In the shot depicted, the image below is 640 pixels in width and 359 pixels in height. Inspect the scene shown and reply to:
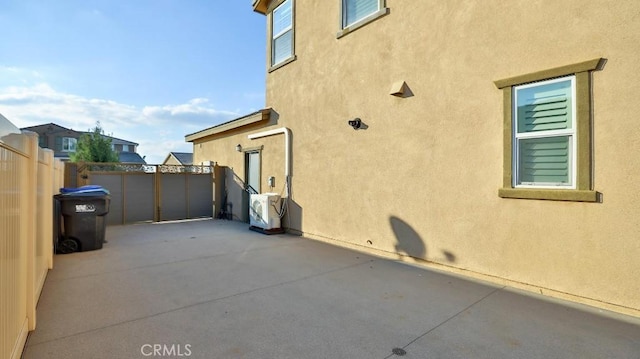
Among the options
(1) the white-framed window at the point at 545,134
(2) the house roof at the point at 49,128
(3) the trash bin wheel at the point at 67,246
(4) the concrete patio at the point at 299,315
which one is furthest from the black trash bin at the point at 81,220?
(2) the house roof at the point at 49,128

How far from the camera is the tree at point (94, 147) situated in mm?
22891

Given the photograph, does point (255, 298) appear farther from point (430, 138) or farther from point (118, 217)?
point (118, 217)

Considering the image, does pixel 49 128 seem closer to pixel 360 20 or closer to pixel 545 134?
pixel 360 20

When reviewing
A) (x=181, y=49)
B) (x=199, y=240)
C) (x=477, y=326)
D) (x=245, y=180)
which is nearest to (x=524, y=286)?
(x=477, y=326)

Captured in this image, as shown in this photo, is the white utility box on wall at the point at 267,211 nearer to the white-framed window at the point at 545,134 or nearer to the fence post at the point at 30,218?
the fence post at the point at 30,218

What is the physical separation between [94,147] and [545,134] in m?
27.4

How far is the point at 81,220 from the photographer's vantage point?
669cm

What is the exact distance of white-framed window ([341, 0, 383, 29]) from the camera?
6.69 meters

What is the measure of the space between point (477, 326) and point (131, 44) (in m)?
10.6

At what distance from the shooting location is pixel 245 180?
435 inches

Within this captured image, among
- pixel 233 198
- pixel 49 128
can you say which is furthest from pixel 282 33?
pixel 49 128
